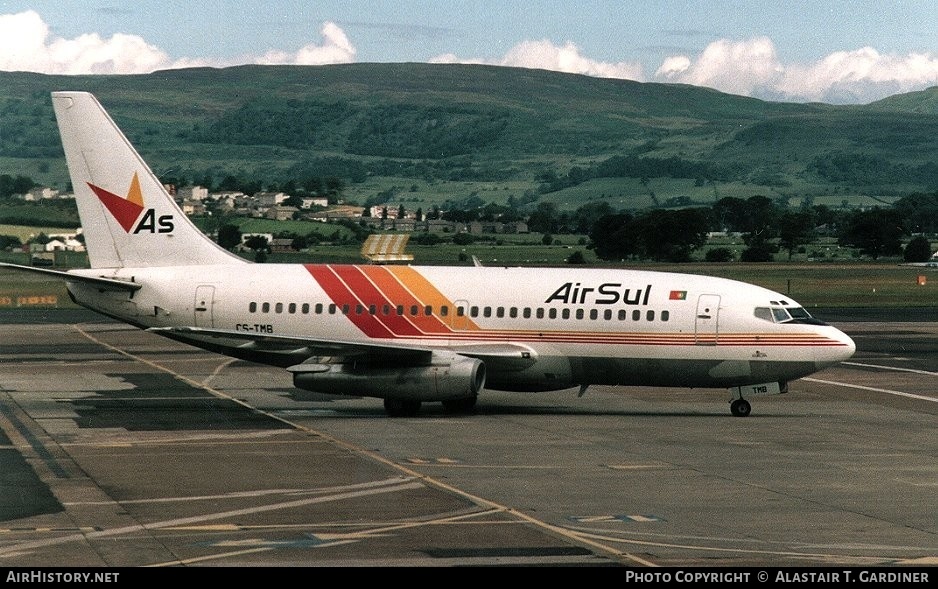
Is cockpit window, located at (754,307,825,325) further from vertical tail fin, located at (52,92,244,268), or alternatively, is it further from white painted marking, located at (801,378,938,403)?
vertical tail fin, located at (52,92,244,268)

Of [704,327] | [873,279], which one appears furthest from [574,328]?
[873,279]

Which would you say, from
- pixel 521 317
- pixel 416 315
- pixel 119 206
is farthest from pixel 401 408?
pixel 119 206

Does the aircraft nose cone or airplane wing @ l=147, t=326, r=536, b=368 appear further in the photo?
the aircraft nose cone

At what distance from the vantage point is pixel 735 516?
85.6ft

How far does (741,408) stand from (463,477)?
46.3 feet

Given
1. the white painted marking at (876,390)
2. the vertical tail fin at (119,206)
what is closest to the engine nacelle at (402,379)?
the vertical tail fin at (119,206)

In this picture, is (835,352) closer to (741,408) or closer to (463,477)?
(741,408)

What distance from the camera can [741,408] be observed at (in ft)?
139

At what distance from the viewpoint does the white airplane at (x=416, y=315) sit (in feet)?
135

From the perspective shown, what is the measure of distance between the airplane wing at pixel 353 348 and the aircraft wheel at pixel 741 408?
5.77 metres

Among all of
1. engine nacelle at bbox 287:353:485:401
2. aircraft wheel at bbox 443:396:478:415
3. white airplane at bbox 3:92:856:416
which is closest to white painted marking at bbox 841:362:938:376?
white airplane at bbox 3:92:856:416

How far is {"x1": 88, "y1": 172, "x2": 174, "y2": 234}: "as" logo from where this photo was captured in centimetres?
4575

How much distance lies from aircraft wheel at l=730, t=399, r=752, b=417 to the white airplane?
0.18 ft

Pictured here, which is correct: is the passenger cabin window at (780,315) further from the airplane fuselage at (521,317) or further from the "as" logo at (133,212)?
the "as" logo at (133,212)
